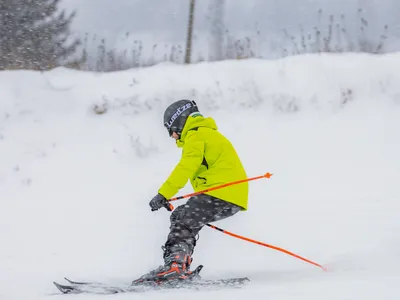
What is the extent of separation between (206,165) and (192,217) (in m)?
0.47

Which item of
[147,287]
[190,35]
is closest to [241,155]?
[190,35]

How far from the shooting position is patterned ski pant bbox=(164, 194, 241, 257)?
473cm

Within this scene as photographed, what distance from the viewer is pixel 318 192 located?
7.80m

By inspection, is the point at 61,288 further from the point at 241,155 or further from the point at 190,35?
the point at 190,35

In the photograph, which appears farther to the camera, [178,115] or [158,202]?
[178,115]

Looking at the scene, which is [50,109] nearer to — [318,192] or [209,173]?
[318,192]

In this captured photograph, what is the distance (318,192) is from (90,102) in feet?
14.8

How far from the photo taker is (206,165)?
476 cm

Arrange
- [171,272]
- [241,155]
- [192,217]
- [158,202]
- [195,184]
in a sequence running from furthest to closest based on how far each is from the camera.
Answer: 1. [241,155]
2. [195,184]
3. [192,217]
4. [171,272]
5. [158,202]

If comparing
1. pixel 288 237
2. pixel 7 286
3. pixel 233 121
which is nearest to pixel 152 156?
pixel 233 121

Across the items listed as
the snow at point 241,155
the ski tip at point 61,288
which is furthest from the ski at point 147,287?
the snow at point 241,155

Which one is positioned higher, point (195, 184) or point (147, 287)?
point (195, 184)

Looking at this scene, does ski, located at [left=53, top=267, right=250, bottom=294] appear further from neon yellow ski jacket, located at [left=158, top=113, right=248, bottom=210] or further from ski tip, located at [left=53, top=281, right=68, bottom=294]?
neon yellow ski jacket, located at [left=158, top=113, right=248, bottom=210]

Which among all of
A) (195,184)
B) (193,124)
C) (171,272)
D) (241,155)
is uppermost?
(193,124)
